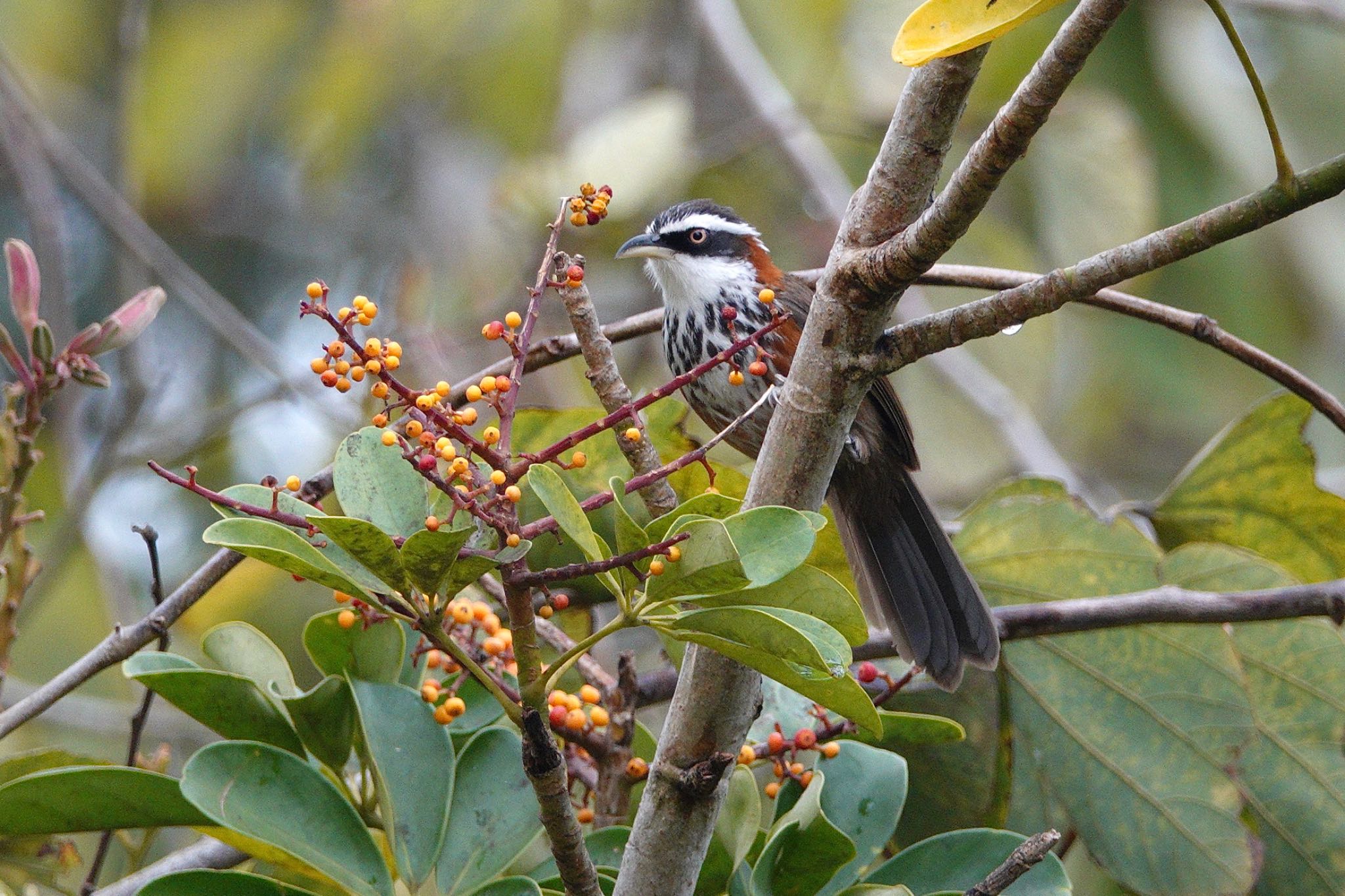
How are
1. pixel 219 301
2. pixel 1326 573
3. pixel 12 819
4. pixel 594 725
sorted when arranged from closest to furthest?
pixel 12 819, pixel 594 725, pixel 1326 573, pixel 219 301

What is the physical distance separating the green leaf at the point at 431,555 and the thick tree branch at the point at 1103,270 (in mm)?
617

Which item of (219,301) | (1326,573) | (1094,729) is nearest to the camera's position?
(1094,729)

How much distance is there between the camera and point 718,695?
1.69 m

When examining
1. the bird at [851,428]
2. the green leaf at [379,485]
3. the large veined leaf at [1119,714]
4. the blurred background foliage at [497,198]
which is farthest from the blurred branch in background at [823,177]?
the green leaf at [379,485]

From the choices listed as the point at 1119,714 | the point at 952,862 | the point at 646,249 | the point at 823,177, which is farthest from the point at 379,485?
the point at 823,177

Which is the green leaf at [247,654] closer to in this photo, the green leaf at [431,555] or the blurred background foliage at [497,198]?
the green leaf at [431,555]

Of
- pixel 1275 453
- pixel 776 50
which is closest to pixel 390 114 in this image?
pixel 776 50

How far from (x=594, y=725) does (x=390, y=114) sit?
20.4 feet

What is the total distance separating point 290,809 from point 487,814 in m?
0.28

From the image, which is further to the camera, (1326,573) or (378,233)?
(378,233)

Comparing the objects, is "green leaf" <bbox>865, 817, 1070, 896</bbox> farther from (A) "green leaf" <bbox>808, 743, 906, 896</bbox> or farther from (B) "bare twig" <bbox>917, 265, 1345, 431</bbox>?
(B) "bare twig" <bbox>917, 265, 1345, 431</bbox>

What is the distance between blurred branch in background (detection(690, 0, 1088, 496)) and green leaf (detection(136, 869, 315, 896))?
3.42 m

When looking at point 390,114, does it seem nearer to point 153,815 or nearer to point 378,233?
point 378,233

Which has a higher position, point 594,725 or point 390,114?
point 390,114
